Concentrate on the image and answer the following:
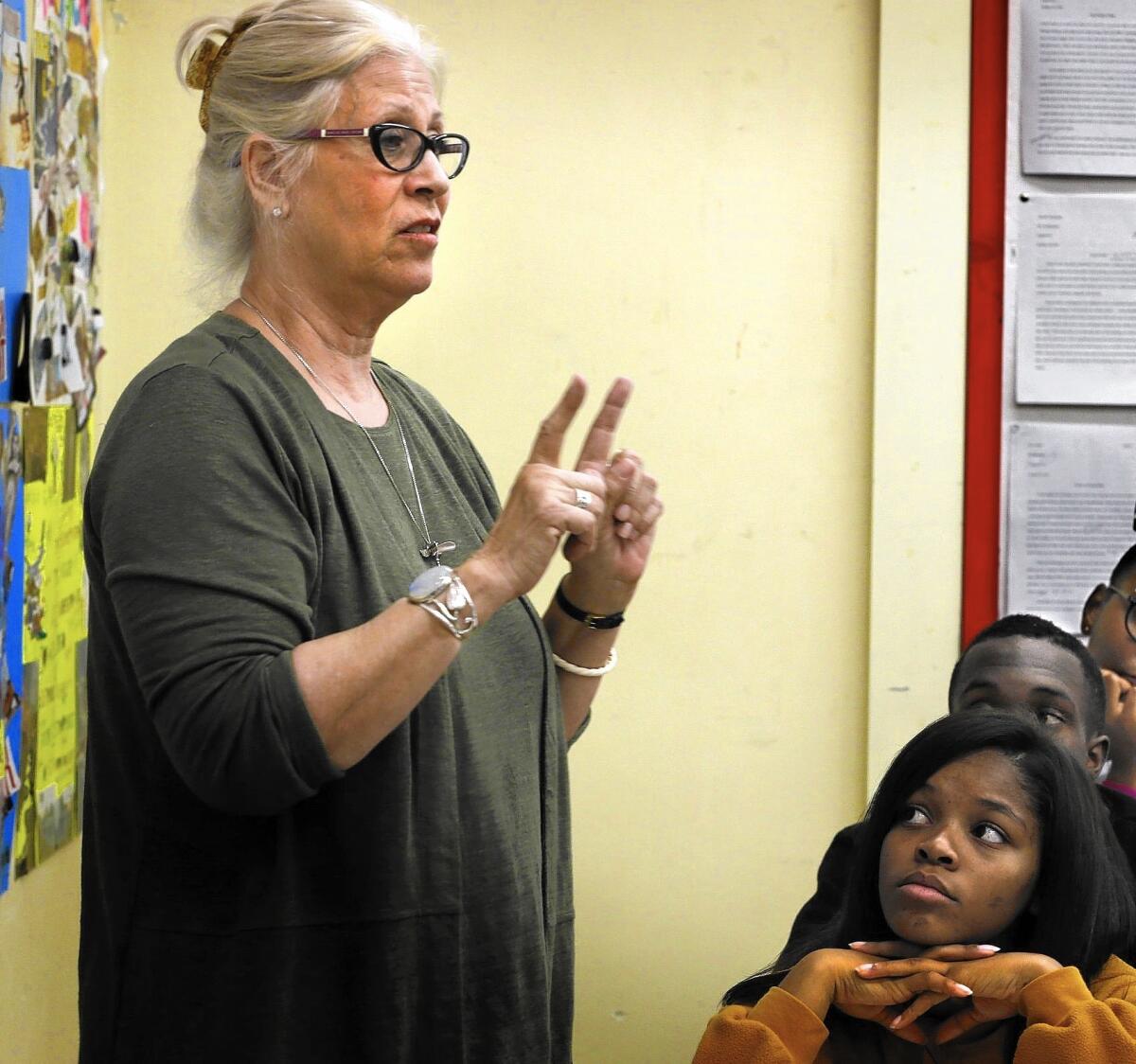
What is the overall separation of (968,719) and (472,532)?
0.66 m

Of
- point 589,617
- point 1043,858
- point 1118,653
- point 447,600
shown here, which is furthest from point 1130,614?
point 447,600

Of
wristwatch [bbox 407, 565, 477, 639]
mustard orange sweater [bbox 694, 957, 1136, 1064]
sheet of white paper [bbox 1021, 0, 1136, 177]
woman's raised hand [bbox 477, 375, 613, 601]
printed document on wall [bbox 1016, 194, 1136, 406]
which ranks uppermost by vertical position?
sheet of white paper [bbox 1021, 0, 1136, 177]

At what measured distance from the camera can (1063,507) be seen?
249cm

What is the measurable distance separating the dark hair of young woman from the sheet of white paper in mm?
1352

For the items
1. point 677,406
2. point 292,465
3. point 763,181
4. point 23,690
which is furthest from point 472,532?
point 763,181

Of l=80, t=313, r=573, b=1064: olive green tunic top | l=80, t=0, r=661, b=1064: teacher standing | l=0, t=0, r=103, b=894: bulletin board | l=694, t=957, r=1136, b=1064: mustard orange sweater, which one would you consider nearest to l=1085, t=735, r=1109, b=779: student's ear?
l=694, t=957, r=1136, b=1064: mustard orange sweater

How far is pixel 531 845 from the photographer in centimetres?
121

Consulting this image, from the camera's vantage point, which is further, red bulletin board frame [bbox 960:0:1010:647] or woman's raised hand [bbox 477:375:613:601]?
red bulletin board frame [bbox 960:0:1010:647]

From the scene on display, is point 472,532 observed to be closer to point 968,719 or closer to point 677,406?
point 968,719

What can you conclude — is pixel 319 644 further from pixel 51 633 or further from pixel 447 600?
pixel 51 633

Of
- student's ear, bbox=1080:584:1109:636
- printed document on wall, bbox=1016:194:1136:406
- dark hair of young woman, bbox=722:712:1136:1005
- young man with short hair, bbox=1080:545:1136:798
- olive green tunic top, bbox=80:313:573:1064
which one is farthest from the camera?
printed document on wall, bbox=1016:194:1136:406

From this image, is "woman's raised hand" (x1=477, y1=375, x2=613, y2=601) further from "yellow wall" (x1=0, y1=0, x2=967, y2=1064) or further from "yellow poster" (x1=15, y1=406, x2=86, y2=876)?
"yellow wall" (x1=0, y1=0, x2=967, y2=1064)

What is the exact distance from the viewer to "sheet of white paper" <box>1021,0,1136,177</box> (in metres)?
2.46

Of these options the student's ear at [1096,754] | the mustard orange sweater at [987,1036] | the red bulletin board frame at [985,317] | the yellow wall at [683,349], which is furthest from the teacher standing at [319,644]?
the red bulletin board frame at [985,317]
